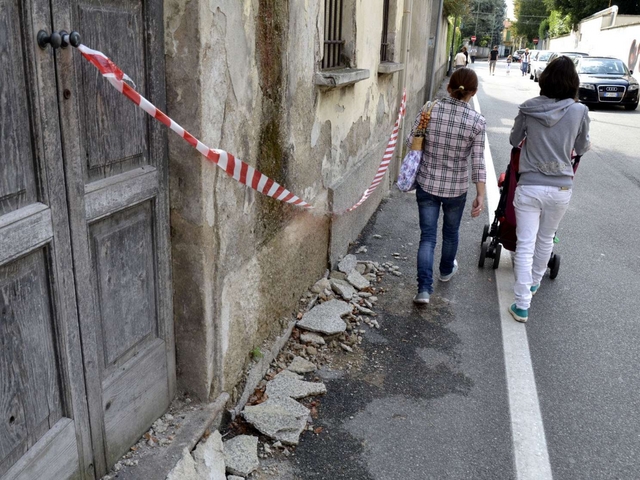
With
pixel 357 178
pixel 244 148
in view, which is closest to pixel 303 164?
pixel 244 148

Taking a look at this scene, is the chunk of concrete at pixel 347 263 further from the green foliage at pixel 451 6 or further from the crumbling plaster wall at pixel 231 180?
the green foliage at pixel 451 6

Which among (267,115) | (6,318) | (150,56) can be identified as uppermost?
(150,56)

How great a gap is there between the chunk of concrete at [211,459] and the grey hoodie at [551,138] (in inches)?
116

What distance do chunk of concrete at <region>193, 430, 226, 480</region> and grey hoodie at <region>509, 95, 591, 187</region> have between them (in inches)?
116

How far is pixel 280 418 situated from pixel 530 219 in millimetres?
2503

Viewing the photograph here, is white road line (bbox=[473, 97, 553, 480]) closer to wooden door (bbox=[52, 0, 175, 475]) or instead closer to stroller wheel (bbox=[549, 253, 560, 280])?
stroller wheel (bbox=[549, 253, 560, 280])

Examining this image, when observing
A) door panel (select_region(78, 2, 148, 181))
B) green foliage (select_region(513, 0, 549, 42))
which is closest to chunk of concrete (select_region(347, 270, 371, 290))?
door panel (select_region(78, 2, 148, 181))

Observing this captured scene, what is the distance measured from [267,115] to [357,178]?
2696 millimetres

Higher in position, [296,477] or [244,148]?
[244,148]

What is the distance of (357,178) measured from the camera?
20.0ft

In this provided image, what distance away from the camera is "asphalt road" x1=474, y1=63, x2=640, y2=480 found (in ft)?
10.6

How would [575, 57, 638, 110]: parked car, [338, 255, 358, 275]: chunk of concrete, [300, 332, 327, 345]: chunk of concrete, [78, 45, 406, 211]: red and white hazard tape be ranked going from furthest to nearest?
[575, 57, 638, 110]: parked car
[338, 255, 358, 275]: chunk of concrete
[300, 332, 327, 345]: chunk of concrete
[78, 45, 406, 211]: red and white hazard tape

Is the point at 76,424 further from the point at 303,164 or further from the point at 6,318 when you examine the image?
the point at 303,164

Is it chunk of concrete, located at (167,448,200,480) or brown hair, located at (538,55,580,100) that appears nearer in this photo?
chunk of concrete, located at (167,448,200,480)
